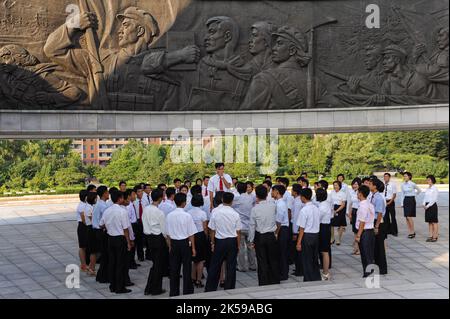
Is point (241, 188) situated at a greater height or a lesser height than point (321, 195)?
greater

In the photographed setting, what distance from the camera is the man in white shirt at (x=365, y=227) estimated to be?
28.4 ft

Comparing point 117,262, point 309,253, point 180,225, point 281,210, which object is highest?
point 281,210

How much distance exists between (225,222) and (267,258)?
1.12 meters

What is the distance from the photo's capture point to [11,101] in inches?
544

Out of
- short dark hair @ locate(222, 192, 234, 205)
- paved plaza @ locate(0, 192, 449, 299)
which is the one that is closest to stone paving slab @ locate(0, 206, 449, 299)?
paved plaza @ locate(0, 192, 449, 299)

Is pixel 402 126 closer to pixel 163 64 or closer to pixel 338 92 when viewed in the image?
pixel 338 92

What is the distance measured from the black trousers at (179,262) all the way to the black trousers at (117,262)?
0.86m

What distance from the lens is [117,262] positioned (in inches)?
340

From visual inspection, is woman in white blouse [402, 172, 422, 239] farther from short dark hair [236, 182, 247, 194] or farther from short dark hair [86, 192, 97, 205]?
short dark hair [86, 192, 97, 205]

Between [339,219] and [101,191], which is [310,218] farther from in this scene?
[339,219]

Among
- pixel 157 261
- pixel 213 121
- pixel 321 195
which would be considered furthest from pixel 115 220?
pixel 213 121

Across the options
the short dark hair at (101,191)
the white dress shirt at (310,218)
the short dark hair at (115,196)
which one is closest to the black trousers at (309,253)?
the white dress shirt at (310,218)

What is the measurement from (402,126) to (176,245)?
935 cm

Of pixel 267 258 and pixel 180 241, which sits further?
pixel 267 258
